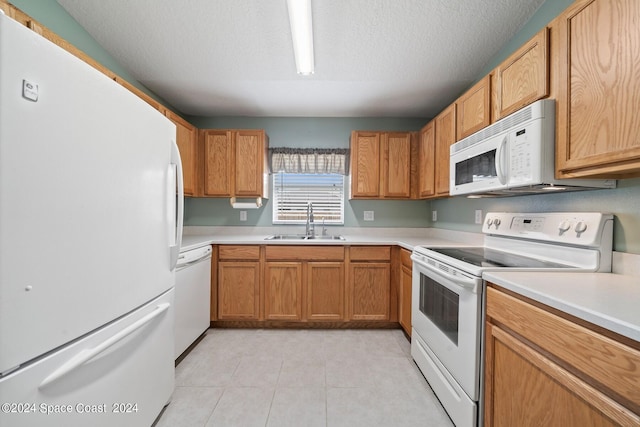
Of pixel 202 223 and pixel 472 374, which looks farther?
pixel 202 223

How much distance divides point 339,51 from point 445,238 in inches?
86.0

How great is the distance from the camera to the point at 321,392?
164 cm

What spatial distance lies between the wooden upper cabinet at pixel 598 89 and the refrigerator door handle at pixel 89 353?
79.8 inches

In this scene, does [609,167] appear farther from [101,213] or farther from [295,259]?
[295,259]

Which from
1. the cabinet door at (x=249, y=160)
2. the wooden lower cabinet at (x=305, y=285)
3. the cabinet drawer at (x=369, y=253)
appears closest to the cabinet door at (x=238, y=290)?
the wooden lower cabinet at (x=305, y=285)

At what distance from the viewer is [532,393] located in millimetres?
920

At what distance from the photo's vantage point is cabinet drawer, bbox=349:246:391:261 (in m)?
2.55

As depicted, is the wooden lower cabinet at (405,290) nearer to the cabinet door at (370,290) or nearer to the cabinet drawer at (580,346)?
the cabinet door at (370,290)

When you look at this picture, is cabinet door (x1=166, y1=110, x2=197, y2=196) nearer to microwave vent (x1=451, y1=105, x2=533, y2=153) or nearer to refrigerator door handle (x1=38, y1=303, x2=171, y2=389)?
refrigerator door handle (x1=38, y1=303, x2=171, y2=389)

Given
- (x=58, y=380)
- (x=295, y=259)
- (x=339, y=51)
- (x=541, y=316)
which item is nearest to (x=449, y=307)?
(x=541, y=316)

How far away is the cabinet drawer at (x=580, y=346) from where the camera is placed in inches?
24.9

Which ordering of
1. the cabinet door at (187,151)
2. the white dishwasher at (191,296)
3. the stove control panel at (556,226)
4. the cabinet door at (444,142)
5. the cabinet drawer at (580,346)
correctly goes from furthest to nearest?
the cabinet door at (187,151) < the cabinet door at (444,142) < the white dishwasher at (191,296) < the stove control panel at (556,226) < the cabinet drawer at (580,346)

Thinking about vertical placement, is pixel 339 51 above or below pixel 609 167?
above

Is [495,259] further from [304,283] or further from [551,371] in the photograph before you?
[304,283]
